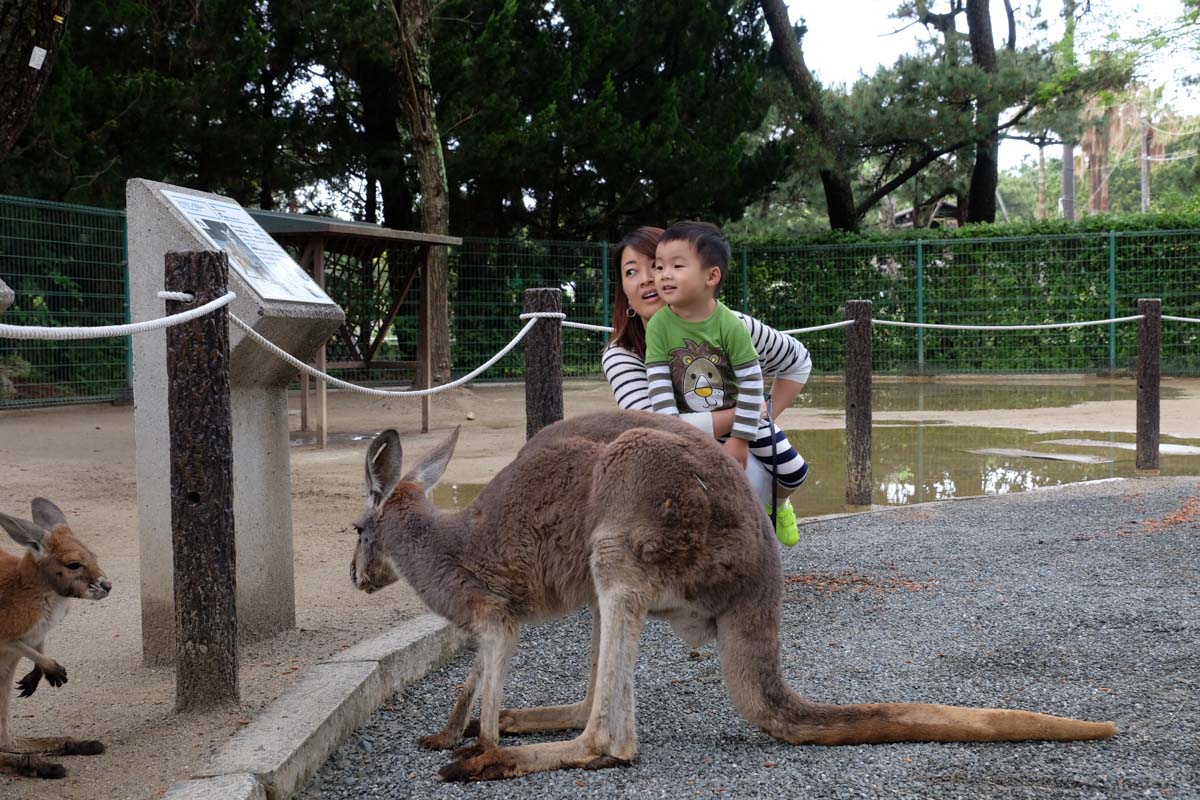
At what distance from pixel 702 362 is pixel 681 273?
342 millimetres

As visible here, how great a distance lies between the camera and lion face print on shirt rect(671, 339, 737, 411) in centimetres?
396

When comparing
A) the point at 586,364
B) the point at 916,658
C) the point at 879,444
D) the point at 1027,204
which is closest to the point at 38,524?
the point at 916,658

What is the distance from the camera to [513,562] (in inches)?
116

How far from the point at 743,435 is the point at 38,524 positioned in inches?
87.0

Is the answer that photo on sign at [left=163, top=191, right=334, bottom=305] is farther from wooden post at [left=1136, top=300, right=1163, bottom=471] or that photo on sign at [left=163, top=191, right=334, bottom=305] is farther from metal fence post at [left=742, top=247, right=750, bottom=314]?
metal fence post at [left=742, top=247, right=750, bottom=314]

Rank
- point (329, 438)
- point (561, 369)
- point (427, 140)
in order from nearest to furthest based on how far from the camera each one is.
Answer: point (561, 369)
point (329, 438)
point (427, 140)

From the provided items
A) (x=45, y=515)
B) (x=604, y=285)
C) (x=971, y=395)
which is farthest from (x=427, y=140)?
(x=45, y=515)

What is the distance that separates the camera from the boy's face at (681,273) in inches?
149

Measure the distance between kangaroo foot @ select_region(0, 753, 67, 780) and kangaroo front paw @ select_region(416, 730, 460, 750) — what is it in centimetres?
91

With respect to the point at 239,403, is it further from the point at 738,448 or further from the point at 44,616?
the point at 738,448

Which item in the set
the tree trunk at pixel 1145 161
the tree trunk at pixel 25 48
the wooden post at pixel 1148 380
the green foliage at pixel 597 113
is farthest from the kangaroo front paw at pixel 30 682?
the tree trunk at pixel 1145 161

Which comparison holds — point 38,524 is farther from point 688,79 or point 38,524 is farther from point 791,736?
point 688,79

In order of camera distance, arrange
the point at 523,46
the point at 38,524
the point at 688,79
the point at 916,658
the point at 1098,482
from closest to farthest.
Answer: the point at 38,524 < the point at 916,658 < the point at 1098,482 < the point at 523,46 < the point at 688,79

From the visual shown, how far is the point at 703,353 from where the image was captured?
3955 mm
